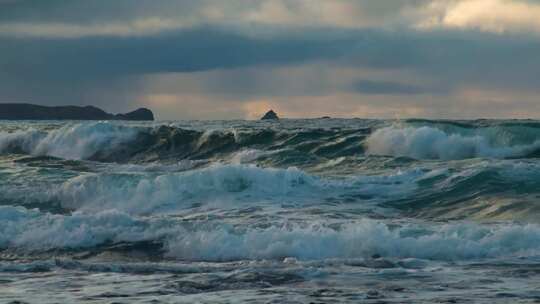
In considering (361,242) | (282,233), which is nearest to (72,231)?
(282,233)

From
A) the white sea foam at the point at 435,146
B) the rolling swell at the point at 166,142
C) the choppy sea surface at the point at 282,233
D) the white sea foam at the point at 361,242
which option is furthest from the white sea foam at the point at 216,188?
the white sea foam at the point at 435,146

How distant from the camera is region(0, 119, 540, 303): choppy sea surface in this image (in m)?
10.0

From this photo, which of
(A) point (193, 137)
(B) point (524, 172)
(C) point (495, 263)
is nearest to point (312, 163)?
(B) point (524, 172)

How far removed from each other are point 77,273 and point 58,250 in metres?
2.73

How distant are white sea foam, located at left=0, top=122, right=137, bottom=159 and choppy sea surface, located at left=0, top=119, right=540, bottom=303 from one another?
10160 mm

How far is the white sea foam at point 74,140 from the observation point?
3873 cm

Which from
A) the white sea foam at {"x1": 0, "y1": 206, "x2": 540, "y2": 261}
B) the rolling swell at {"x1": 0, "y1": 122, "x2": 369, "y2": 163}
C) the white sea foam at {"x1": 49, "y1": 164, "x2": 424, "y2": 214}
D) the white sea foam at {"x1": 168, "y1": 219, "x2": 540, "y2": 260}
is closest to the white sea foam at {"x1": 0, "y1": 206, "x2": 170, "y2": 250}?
the white sea foam at {"x1": 0, "y1": 206, "x2": 540, "y2": 261}

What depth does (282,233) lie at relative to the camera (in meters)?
13.3

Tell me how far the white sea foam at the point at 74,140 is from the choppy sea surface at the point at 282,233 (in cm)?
1016

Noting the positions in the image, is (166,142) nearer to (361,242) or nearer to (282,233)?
(282,233)

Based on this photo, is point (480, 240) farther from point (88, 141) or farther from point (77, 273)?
point (88, 141)

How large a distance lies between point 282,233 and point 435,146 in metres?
17.4

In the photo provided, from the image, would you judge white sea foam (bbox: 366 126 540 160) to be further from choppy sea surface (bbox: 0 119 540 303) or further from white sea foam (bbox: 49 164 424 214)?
white sea foam (bbox: 49 164 424 214)

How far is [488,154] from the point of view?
96.6 ft
